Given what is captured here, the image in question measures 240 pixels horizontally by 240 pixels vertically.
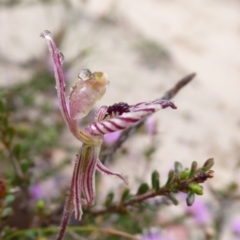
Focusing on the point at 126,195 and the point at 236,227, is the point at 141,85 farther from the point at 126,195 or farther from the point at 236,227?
the point at 126,195

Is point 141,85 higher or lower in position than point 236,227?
higher

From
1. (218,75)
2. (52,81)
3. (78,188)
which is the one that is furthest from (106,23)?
(78,188)

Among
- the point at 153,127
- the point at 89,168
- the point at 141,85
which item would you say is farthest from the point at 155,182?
the point at 141,85

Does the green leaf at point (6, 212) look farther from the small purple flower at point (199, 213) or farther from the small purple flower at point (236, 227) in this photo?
the small purple flower at point (236, 227)

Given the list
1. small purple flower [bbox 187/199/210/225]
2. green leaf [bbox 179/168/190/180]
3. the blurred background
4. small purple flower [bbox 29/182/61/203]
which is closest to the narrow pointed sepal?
green leaf [bbox 179/168/190/180]

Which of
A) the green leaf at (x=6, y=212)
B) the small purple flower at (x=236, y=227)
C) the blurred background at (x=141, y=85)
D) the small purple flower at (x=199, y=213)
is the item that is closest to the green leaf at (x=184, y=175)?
the green leaf at (x=6, y=212)

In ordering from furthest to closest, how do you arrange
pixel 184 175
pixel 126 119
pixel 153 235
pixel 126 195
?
pixel 153 235
pixel 126 195
pixel 184 175
pixel 126 119

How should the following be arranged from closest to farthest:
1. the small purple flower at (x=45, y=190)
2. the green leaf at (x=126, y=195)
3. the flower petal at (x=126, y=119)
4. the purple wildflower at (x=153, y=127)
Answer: the flower petal at (x=126, y=119) < the green leaf at (x=126, y=195) < the purple wildflower at (x=153, y=127) < the small purple flower at (x=45, y=190)

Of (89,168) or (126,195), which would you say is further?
(126,195)
